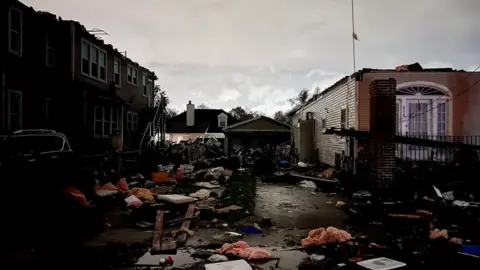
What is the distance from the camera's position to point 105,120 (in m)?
20.1

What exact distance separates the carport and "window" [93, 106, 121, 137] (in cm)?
1466

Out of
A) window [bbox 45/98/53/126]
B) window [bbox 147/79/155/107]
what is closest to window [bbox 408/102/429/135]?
window [bbox 45/98/53/126]

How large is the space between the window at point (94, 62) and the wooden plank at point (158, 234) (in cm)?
1236

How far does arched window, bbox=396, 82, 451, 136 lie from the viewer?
1418 cm

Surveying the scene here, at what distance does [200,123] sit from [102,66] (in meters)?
32.6

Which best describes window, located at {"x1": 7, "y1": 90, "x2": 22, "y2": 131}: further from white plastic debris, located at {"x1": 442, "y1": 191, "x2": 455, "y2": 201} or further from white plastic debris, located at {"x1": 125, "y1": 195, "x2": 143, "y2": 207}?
white plastic debris, located at {"x1": 442, "y1": 191, "x2": 455, "y2": 201}

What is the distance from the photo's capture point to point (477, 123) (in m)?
14.1

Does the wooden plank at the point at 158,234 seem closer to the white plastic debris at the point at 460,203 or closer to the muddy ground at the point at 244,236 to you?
the muddy ground at the point at 244,236

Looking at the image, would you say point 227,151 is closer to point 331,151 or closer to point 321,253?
point 331,151

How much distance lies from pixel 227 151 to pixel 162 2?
24.4 m

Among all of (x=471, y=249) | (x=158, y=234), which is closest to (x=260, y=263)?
(x=158, y=234)

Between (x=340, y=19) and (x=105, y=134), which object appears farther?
(x=105, y=134)

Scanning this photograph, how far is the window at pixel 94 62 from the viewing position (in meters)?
18.0

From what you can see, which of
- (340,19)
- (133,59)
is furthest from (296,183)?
(133,59)
